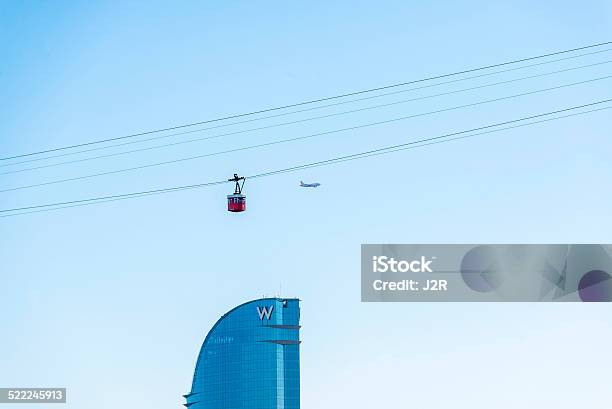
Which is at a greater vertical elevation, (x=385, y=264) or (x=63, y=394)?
(x=385, y=264)

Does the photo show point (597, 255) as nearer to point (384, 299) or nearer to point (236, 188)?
point (384, 299)

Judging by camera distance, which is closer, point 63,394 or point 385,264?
point 385,264

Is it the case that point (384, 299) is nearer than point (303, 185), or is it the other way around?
point (384, 299)

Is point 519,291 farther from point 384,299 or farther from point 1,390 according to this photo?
point 1,390

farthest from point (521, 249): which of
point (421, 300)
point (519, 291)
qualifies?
point (421, 300)

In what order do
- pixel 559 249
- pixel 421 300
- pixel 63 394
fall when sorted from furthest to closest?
1. pixel 63 394
2. pixel 559 249
3. pixel 421 300

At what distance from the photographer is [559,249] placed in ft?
351

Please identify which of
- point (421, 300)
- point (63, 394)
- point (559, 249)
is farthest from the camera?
point (63, 394)

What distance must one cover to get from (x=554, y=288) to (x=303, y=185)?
76.4 feet

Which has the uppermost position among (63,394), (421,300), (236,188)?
(236,188)

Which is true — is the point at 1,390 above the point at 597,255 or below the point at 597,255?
below

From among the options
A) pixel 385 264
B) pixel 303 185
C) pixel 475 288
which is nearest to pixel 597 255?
pixel 475 288

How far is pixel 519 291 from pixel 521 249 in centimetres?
358

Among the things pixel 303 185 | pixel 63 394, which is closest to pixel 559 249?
pixel 303 185
